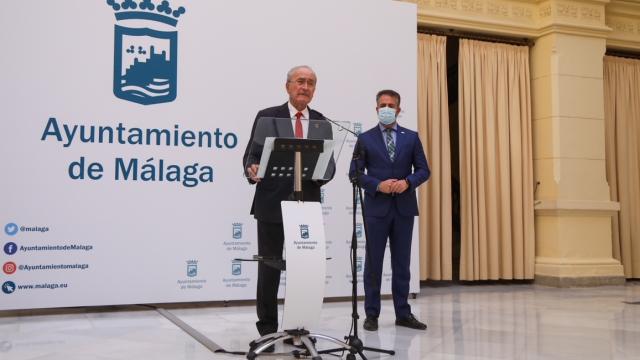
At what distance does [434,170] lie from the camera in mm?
6266

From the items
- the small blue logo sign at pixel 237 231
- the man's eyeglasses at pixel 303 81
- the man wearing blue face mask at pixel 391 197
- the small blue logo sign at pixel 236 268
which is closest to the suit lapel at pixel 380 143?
the man wearing blue face mask at pixel 391 197

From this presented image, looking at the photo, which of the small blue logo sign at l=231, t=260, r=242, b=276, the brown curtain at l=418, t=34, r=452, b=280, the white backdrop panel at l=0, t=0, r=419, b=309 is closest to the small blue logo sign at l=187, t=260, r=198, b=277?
the white backdrop panel at l=0, t=0, r=419, b=309

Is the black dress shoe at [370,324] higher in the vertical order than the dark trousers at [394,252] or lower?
lower

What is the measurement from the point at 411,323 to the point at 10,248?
282cm

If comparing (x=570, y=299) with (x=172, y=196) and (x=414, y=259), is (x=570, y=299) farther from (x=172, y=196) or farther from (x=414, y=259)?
(x=172, y=196)

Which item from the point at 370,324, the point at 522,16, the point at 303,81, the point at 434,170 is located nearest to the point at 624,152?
the point at 522,16

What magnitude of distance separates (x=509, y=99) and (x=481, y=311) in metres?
2.89

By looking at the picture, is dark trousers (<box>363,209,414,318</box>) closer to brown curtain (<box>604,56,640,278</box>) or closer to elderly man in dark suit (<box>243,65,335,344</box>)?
elderly man in dark suit (<box>243,65,335,344</box>)

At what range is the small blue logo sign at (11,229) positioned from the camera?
14.0 ft

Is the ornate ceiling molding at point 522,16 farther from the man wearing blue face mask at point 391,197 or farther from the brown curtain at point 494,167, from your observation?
the man wearing blue face mask at point 391,197

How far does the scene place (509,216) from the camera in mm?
6539

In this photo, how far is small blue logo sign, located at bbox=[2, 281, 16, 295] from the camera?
168 inches

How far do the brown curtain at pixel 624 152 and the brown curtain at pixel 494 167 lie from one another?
3.90 ft

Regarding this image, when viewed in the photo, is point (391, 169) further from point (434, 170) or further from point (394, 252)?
point (434, 170)
